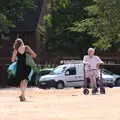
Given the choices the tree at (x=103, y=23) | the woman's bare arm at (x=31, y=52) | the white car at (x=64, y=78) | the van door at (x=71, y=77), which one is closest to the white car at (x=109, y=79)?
the white car at (x=64, y=78)

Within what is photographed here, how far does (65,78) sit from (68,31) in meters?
20.6

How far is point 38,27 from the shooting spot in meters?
63.8

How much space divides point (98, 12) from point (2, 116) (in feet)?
127

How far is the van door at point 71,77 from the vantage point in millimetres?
37916

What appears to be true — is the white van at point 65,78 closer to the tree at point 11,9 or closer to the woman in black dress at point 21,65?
the tree at point 11,9

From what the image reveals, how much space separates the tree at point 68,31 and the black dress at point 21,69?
40110mm

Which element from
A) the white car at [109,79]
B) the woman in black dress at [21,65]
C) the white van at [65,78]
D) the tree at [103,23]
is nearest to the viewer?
the woman in black dress at [21,65]

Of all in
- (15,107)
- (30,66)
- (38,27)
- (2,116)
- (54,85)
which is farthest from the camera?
(38,27)

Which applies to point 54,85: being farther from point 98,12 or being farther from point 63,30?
point 63,30

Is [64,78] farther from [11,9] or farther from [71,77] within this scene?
[11,9]

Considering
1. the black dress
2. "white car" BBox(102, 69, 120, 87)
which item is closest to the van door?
"white car" BBox(102, 69, 120, 87)

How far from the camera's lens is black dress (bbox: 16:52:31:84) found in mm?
17109

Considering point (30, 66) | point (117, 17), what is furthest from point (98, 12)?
point (30, 66)

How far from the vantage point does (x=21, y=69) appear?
17.2 meters
